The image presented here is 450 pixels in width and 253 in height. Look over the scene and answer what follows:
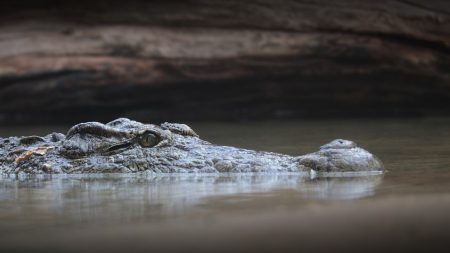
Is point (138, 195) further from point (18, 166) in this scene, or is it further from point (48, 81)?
point (48, 81)

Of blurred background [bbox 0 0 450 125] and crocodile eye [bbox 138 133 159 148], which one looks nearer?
crocodile eye [bbox 138 133 159 148]

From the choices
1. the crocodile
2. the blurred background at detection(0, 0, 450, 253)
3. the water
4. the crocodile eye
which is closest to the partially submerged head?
the crocodile

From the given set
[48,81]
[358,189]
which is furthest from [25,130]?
[358,189]

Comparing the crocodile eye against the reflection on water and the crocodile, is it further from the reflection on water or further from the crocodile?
the reflection on water

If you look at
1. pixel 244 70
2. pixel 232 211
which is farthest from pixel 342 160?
pixel 244 70

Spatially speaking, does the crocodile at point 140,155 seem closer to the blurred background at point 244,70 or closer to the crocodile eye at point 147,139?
the crocodile eye at point 147,139

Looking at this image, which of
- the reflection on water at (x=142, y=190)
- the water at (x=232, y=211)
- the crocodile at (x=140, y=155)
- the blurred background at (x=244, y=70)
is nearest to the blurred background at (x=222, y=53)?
the blurred background at (x=244, y=70)

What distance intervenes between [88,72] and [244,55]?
1.92 meters

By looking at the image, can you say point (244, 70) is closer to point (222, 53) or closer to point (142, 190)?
point (222, 53)

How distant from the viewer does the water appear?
2615 mm

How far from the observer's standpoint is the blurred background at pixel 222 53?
904 cm

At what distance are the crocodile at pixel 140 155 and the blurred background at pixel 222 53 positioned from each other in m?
4.10

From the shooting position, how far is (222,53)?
942cm

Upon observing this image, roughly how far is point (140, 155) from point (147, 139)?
0.37ft
